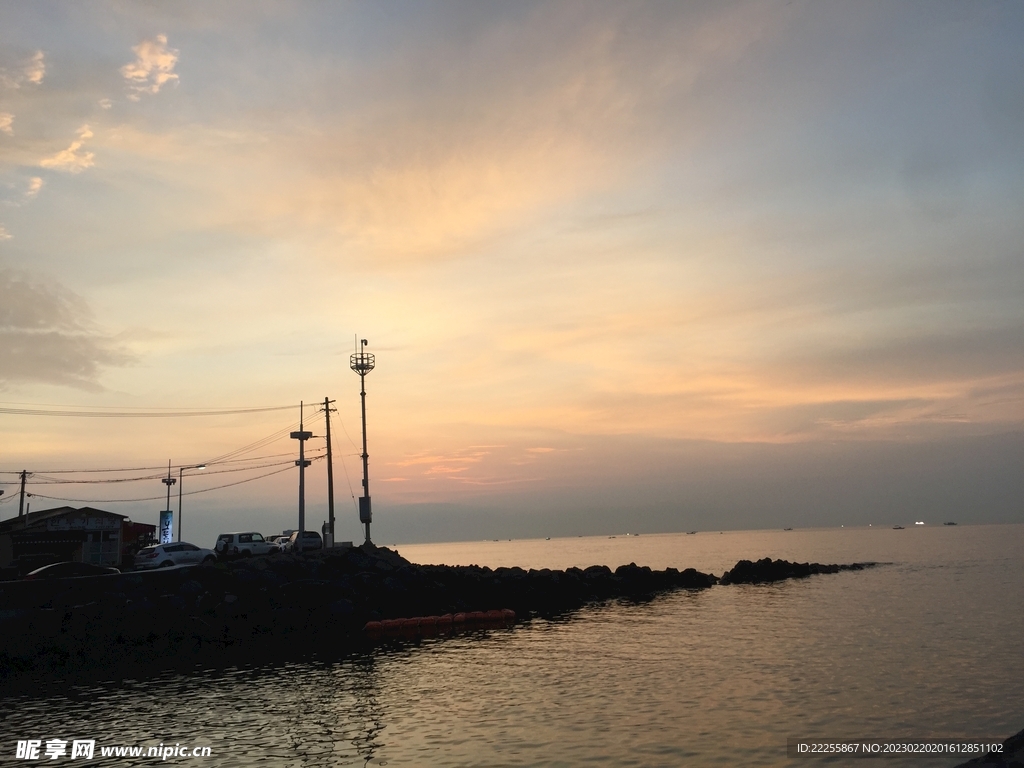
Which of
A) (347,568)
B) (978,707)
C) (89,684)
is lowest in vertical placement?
(978,707)

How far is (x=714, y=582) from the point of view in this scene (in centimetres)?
7756

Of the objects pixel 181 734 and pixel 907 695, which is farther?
pixel 907 695

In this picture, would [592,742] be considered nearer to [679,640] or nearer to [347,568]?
[679,640]

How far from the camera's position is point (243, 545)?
65.6m

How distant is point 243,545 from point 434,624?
2966 cm

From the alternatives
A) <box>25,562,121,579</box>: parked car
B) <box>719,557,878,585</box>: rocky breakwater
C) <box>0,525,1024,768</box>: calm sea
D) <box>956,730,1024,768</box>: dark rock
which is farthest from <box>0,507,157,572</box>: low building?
<box>956,730,1024,768</box>: dark rock

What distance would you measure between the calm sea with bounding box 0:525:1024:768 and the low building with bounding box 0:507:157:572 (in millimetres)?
34939

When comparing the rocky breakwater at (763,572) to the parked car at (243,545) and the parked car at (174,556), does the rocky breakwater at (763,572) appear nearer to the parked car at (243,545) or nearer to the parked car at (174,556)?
the parked car at (243,545)

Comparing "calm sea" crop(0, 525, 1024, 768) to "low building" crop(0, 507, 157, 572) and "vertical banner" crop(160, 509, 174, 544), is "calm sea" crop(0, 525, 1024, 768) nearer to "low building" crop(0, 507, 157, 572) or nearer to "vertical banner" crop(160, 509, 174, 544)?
"low building" crop(0, 507, 157, 572)

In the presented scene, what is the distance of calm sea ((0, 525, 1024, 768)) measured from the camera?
19.3m

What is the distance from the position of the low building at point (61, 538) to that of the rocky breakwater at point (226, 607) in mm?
18695

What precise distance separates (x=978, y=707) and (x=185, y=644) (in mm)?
33870

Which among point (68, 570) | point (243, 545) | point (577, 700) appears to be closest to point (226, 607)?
point (68, 570)

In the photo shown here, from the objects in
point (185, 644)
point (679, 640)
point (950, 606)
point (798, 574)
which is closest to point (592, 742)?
point (679, 640)
